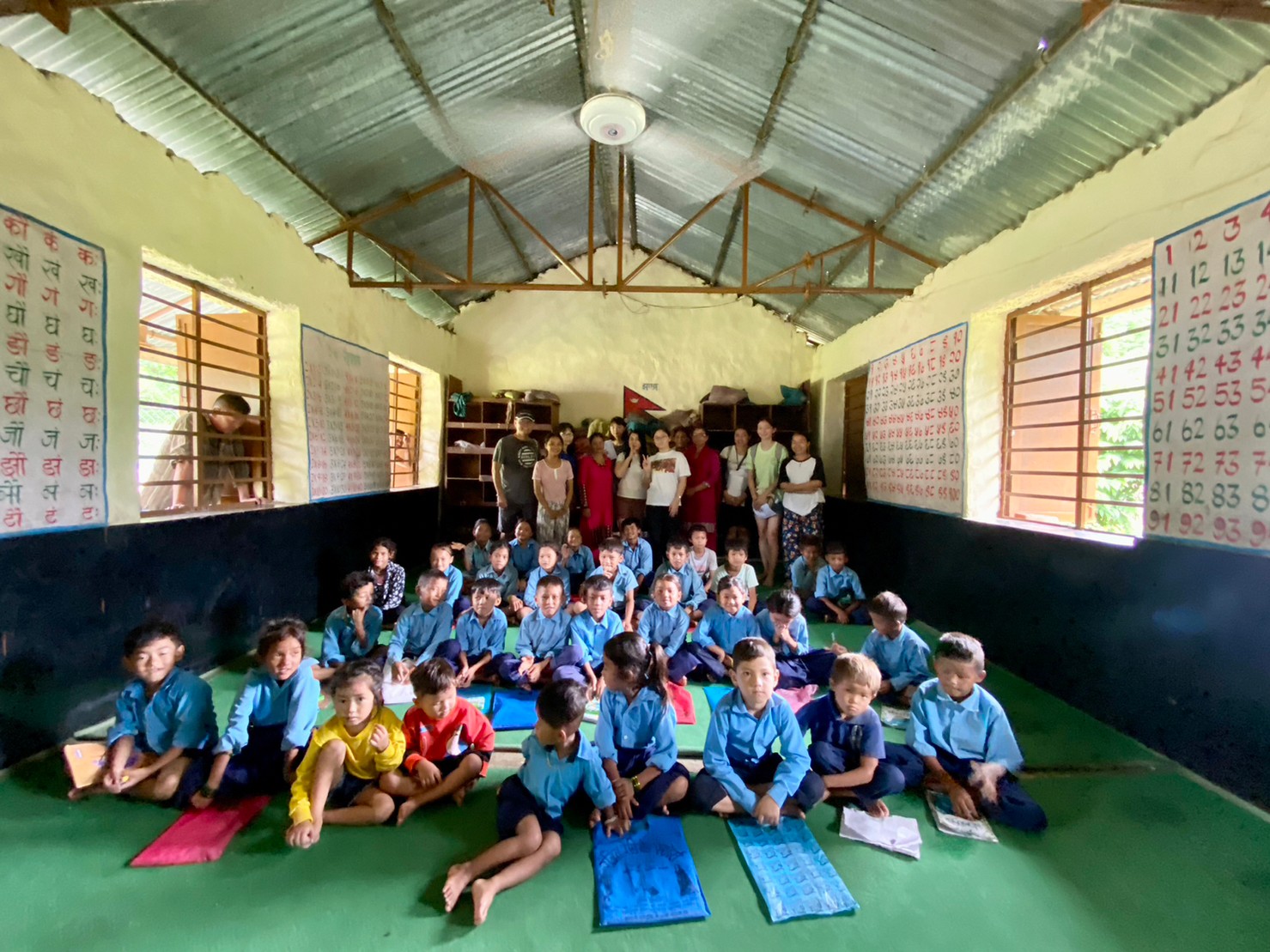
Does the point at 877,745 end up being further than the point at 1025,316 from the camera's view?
No

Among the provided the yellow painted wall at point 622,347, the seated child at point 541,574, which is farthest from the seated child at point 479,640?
the yellow painted wall at point 622,347

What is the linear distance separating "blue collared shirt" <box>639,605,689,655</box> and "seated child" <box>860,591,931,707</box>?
109cm

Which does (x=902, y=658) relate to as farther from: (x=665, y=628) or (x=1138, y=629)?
(x=665, y=628)

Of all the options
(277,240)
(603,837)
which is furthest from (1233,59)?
(277,240)

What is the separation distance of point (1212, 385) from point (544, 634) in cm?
337

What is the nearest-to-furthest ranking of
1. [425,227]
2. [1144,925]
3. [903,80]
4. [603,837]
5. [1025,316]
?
[1144,925]
[603,837]
[903,80]
[1025,316]
[425,227]

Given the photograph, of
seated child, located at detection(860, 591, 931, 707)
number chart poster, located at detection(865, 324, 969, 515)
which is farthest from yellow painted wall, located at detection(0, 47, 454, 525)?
number chart poster, located at detection(865, 324, 969, 515)

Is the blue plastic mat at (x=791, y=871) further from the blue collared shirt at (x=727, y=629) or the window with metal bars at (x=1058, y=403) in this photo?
the window with metal bars at (x=1058, y=403)

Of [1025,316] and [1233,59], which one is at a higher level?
[1233,59]

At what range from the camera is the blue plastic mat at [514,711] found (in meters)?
3.13

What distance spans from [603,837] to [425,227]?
526 centimetres

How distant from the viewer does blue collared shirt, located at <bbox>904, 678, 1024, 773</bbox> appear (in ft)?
8.08

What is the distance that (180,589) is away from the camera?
3480mm

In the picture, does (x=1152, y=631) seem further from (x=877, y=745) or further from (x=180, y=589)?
(x=180, y=589)
